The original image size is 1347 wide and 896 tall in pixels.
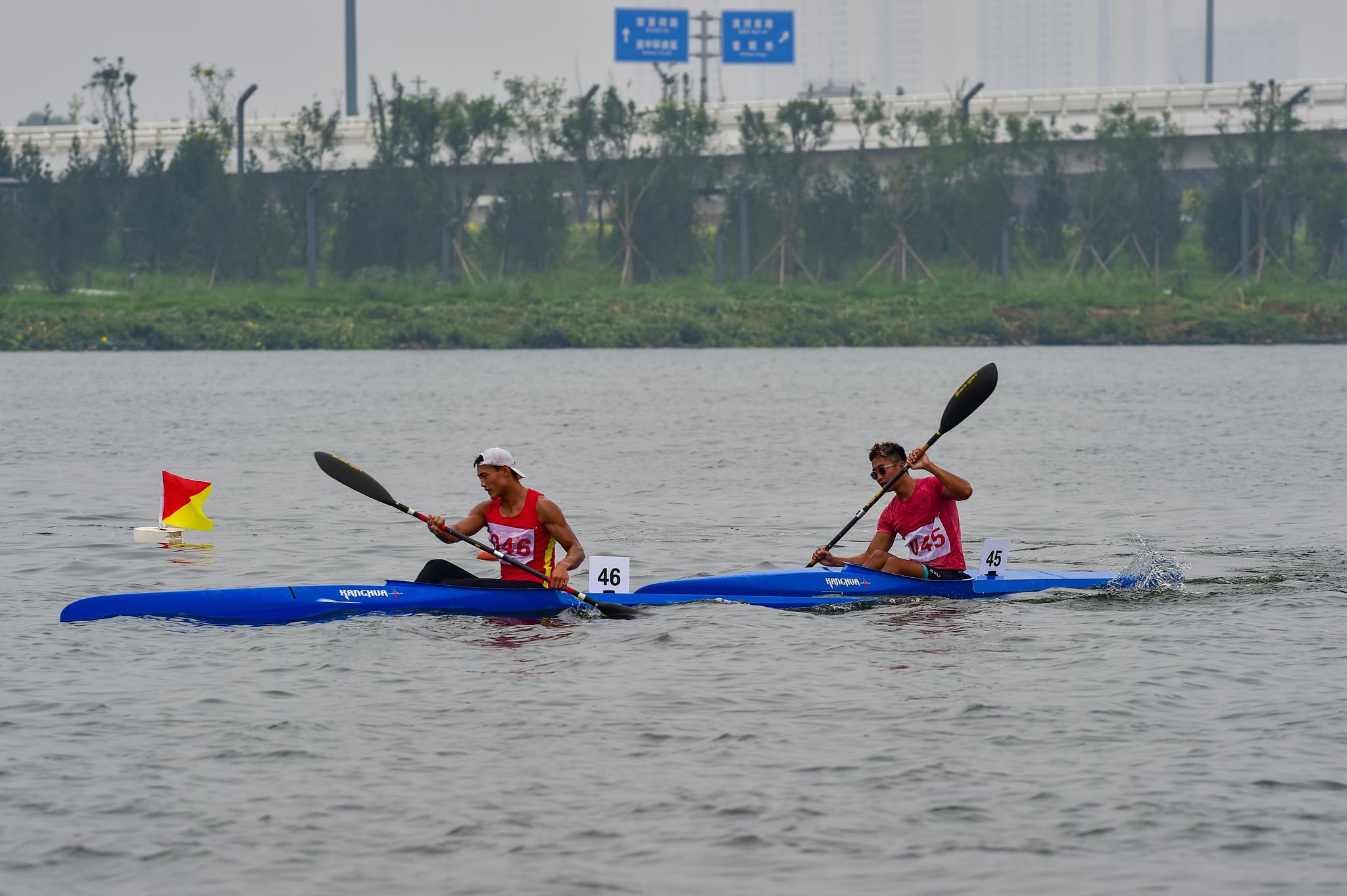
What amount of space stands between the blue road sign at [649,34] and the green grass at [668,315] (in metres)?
15.1

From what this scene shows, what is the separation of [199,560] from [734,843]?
11.6 meters

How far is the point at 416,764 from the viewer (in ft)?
35.0

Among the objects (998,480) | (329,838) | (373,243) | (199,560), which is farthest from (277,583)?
(373,243)

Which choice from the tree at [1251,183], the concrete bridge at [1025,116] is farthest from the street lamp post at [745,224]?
the tree at [1251,183]

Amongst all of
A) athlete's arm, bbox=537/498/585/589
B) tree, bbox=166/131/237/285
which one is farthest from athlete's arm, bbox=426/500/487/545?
tree, bbox=166/131/237/285

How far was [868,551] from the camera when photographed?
15844 mm

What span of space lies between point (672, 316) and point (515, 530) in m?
59.1

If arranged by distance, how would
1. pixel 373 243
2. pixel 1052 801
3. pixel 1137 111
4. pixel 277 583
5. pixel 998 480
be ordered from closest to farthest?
pixel 1052 801, pixel 277 583, pixel 998 480, pixel 373 243, pixel 1137 111

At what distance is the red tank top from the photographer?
14.8m

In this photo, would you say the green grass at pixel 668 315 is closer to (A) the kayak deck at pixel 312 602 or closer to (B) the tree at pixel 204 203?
(B) the tree at pixel 204 203

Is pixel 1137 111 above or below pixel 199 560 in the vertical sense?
above

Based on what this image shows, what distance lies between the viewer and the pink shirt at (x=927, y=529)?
1562 cm

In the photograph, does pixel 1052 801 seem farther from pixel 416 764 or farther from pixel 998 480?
pixel 998 480

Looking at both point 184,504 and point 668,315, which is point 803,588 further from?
point 668,315
